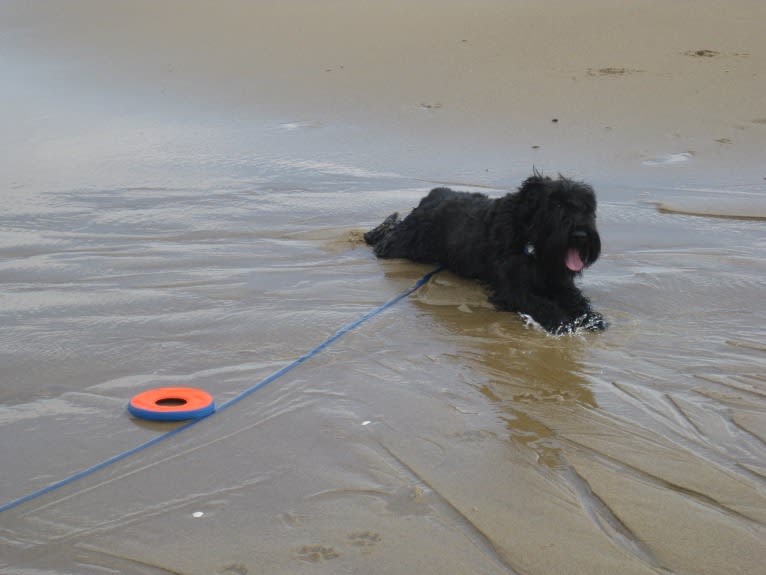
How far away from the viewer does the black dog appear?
5.95 m

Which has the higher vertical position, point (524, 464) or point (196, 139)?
point (196, 139)

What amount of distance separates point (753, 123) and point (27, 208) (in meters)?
7.62

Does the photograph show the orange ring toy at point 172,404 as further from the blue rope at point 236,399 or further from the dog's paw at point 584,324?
the dog's paw at point 584,324

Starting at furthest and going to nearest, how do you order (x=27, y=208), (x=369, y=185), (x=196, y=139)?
(x=196, y=139), (x=369, y=185), (x=27, y=208)

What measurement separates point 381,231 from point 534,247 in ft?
5.32

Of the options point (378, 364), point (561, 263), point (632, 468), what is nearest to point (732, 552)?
point (632, 468)

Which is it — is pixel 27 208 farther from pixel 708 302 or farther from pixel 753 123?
pixel 753 123

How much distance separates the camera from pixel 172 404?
15.0 ft

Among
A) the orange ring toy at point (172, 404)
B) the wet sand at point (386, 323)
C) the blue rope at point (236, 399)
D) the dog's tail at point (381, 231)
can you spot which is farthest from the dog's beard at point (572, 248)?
the orange ring toy at point (172, 404)

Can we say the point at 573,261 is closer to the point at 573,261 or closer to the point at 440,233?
the point at 573,261

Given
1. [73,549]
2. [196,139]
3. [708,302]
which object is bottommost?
[73,549]

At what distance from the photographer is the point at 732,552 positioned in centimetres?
332

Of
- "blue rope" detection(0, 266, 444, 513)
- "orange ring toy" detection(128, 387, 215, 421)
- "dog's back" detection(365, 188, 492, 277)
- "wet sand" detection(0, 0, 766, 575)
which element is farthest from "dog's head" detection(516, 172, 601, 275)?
"orange ring toy" detection(128, 387, 215, 421)

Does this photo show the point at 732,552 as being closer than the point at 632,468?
Yes
